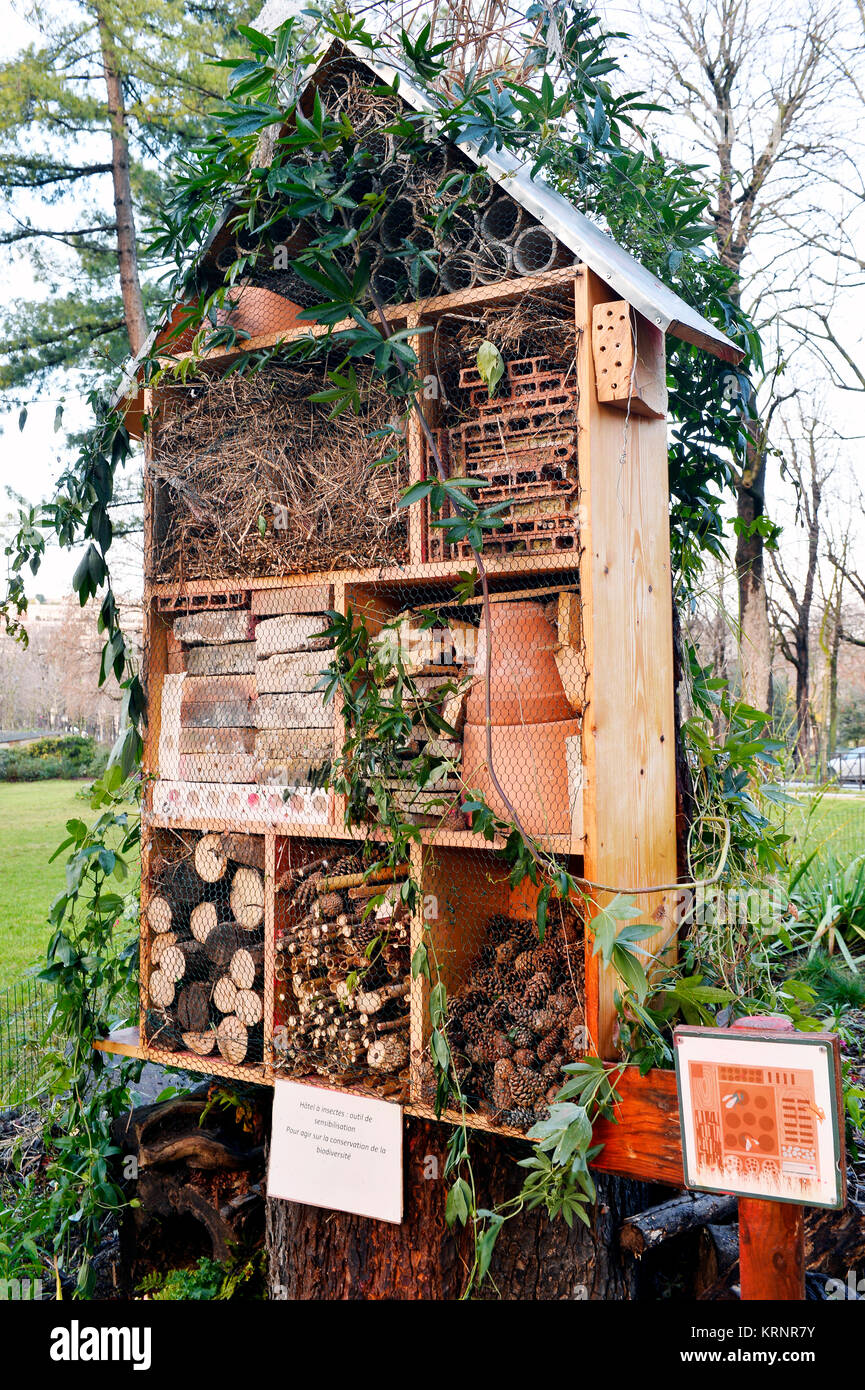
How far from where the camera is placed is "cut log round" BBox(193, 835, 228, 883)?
127 inches

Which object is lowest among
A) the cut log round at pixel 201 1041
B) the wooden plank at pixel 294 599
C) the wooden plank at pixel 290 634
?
the cut log round at pixel 201 1041

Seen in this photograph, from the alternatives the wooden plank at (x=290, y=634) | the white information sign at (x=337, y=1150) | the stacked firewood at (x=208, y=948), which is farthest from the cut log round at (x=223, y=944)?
the wooden plank at (x=290, y=634)

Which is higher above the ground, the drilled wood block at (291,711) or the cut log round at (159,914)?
the drilled wood block at (291,711)

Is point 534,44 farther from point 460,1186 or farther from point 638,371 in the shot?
point 460,1186

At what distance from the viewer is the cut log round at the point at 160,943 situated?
3330mm

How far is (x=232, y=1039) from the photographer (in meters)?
3.12

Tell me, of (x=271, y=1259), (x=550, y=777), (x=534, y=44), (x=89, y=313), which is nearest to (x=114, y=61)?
(x=89, y=313)

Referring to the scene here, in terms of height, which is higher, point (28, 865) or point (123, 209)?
point (123, 209)

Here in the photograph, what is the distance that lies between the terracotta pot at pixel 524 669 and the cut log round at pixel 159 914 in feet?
4.59

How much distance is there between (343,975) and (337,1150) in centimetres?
50

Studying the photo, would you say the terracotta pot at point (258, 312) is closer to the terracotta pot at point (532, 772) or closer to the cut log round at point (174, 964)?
Result: the terracotta pot at point (532, 772)

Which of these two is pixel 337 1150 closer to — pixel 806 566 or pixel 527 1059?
pixel 527 1059

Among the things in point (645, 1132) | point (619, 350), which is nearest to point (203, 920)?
point (645, 1132)

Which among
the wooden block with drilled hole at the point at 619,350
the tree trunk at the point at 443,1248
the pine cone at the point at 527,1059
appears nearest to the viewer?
the wooden block with drilled hole at the point at 619,350
